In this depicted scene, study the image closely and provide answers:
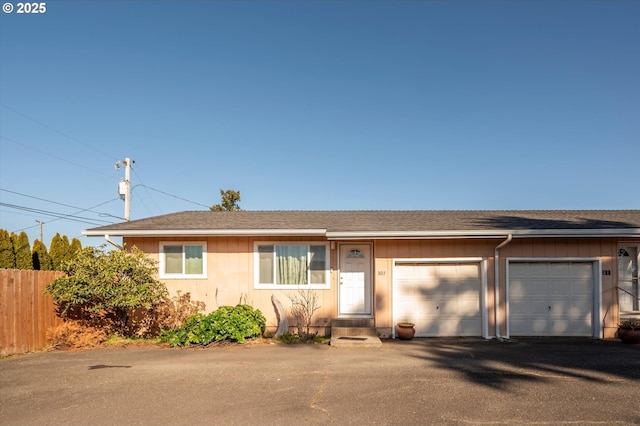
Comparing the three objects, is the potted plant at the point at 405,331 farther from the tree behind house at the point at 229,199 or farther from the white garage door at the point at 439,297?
the tree behind house at the point at 229,199

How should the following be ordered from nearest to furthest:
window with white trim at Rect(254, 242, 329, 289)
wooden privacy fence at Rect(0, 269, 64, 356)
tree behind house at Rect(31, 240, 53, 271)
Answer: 1. wooden privacy fence at Rect(0, 269, 64, 356)
2. window with white trim at Rect(254, 242, 329, 289)
3. tree behind house at Rect(31, 240, 53, 271)

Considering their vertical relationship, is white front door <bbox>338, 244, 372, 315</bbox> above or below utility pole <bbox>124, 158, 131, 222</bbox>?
below

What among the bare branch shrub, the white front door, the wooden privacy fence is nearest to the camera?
the wooden privacy fence

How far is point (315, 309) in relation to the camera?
486 inches

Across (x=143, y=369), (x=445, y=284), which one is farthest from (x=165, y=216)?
(x=445, y=284)

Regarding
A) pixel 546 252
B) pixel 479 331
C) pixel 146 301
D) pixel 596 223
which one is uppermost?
pixel 596 223

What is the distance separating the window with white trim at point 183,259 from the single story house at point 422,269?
0.09ft

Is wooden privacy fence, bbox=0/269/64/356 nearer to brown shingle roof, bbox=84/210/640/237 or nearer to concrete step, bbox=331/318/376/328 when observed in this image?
brown shingle roof, bbox=84/210/640/237

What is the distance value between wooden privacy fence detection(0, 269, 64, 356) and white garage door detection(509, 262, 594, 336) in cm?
1137

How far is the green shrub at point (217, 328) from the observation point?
10938mm

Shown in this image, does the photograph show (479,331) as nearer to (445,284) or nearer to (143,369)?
(445,284)

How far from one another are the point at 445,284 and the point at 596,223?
4.17 meters

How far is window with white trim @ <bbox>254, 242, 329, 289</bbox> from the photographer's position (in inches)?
490

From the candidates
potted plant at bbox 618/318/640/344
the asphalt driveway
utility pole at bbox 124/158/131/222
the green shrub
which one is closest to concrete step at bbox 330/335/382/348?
the asphalt driveway
